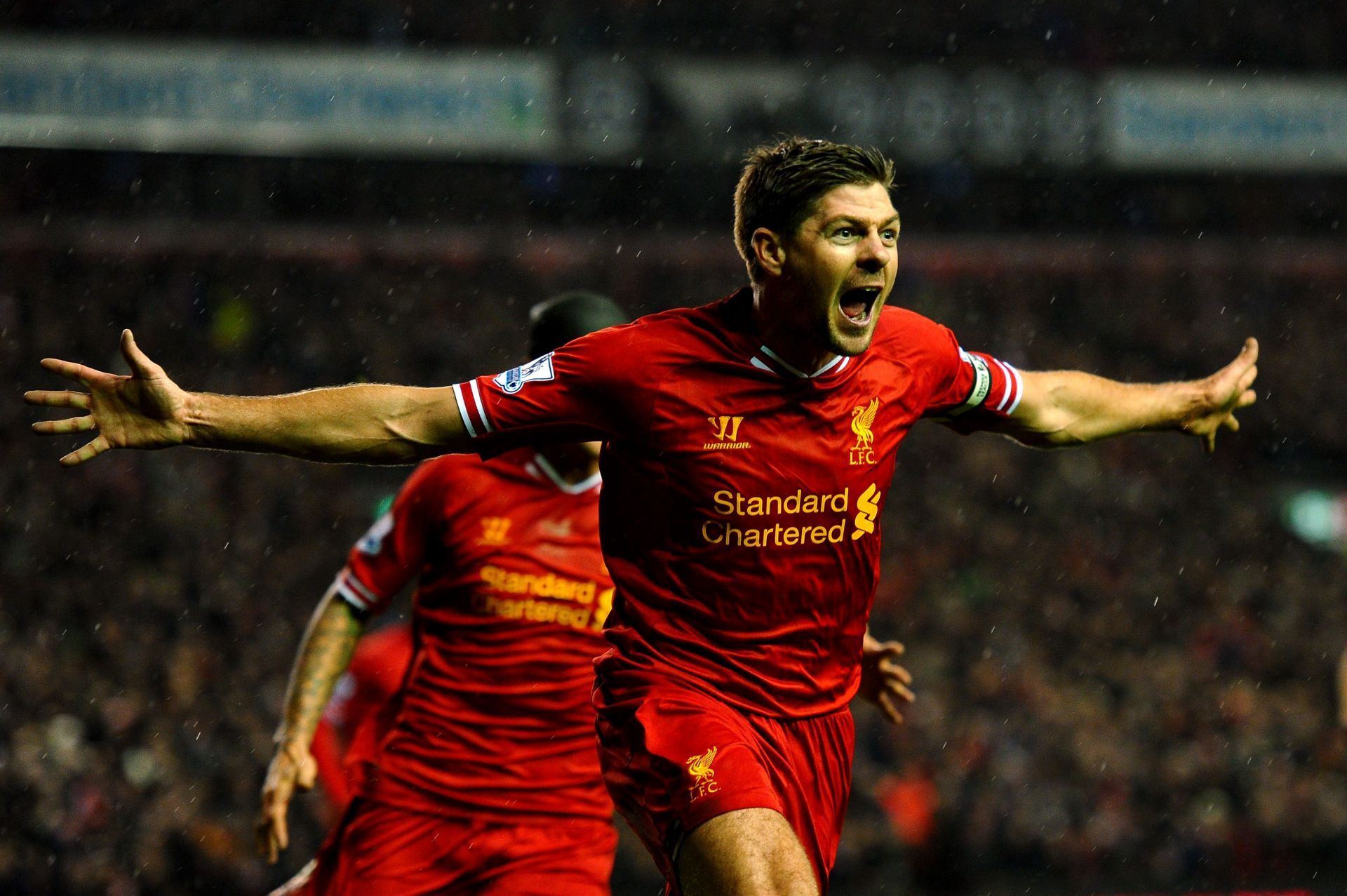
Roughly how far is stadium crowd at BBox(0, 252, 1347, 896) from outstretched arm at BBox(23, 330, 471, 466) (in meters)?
6.59

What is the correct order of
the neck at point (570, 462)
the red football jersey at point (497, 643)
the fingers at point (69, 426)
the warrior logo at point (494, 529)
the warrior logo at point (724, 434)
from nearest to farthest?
the fingers at point (69, 426) < the warrior logo at point (724, 434) < the red football jersey at point (497, 643) < the warrior logo at point (494, 529) < the neck at point (570, 462)

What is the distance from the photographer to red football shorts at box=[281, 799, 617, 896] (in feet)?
14.1

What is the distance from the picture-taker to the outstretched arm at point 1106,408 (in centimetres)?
409

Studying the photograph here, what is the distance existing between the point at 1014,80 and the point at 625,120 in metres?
5.30

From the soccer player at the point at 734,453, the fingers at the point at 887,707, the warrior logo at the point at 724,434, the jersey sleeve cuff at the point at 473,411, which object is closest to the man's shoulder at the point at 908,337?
the soccer player at the point at 734,453

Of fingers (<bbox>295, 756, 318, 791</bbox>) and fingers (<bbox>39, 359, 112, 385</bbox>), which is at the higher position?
fingers (<bbox>39, 359, 112, 385</bbox>)

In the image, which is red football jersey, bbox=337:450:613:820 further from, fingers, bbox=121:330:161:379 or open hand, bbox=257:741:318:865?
fingers, bbox=121:330:161:379

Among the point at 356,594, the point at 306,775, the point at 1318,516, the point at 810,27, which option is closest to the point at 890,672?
the point at 356,594

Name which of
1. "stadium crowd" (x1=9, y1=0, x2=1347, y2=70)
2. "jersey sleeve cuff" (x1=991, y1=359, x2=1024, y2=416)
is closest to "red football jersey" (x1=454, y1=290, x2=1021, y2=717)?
"jersey sleeve cuff" (x1=991, y1=359, x2=1024, y2=416)

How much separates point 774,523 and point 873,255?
0.66 meters

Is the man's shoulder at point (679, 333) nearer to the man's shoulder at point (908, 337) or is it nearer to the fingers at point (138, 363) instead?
the man's shoulder at point (908, 337)

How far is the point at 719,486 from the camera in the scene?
3502 mm

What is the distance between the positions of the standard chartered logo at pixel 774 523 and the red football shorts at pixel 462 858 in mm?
1325

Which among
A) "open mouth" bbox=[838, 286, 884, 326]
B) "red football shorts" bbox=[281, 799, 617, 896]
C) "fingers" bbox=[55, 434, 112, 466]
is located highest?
"open mouth" bbox=[838, 286, 884, 326]
